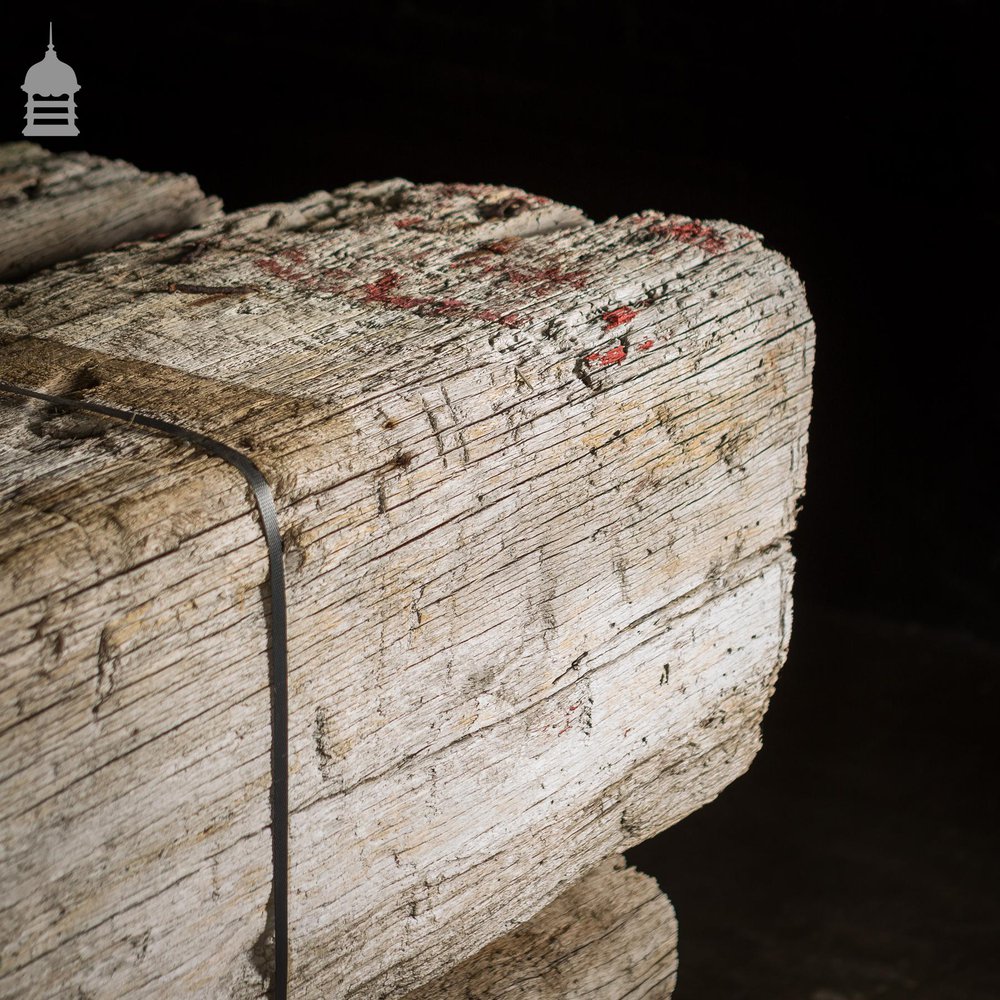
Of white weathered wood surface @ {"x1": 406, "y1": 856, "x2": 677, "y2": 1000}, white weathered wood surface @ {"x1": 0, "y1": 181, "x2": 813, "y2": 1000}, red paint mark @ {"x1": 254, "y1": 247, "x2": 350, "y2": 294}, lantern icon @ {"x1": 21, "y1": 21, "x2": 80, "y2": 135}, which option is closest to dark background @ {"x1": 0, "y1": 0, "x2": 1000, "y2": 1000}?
lantern icon @ {"x1": 21, "y1": 21, "x2": 80, "y2": 135}

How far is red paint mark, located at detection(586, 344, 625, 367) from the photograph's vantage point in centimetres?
135

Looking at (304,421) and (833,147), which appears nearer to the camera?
(304,421)

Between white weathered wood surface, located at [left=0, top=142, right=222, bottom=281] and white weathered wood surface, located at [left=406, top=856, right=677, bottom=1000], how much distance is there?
113 cm

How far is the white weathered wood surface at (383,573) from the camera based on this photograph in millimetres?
1069

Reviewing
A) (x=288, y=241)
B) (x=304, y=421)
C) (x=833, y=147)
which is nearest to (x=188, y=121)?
(x=833, y=147)

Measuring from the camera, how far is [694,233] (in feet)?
5.14

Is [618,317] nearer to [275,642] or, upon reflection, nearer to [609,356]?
[609,356]

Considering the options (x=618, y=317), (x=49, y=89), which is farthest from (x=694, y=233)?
(x=49, y=89)

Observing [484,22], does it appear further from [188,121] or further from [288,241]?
[288,241]

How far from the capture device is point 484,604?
131 cm

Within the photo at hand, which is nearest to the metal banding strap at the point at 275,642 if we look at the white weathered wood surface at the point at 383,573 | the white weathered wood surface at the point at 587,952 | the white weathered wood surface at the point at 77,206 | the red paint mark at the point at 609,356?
the white weathered wood surface at the point at 383,573

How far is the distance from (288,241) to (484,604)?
2.12 ft

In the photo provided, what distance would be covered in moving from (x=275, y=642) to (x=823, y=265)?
2.62 m

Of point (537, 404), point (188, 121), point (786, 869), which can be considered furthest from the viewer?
point (188, 121)
